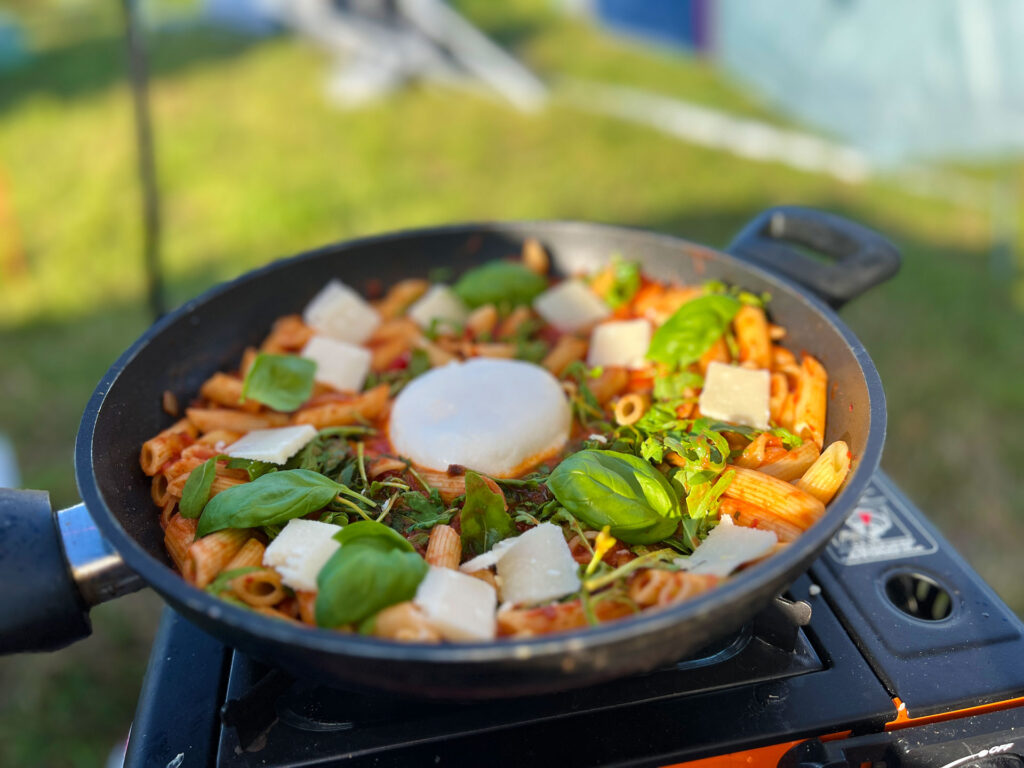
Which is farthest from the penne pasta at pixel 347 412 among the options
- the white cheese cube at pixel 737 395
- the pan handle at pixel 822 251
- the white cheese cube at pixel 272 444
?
the pan handle at pixel 822 251

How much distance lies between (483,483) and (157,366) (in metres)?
0.97

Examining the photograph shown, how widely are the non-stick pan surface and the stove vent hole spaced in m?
0.40

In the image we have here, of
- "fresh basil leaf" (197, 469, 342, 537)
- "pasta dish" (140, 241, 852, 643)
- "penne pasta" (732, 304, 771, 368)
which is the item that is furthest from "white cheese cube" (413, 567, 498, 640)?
"penne pasta" (732, 304, 771, 368)

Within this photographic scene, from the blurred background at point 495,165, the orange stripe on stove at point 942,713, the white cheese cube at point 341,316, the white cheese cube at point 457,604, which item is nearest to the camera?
the white cheese cube at point 457,604

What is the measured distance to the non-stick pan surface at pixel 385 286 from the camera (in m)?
1.31

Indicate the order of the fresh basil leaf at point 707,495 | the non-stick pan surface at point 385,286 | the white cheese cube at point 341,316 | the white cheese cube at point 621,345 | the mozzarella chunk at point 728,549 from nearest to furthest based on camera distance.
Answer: the non-stick pan surface at point 385,286 → the mozzarella chunk at point 728,549 → the fresh basil leaf at point 707,495 → the white cheese cube at point 621,345 → the white cheese cube at point 341,316

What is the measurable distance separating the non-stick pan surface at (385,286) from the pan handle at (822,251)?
21cm

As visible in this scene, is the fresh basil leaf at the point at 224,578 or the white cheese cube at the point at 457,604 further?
the fresh basil leaf at the point at 224,578

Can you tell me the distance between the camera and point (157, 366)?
7.25ft

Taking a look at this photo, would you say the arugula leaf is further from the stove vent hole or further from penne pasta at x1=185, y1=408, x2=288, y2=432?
the stove vent hole

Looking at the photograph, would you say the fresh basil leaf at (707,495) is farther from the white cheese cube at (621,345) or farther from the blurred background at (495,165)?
the blurred background at (495,165)

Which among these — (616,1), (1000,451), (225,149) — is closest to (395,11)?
(616,1)

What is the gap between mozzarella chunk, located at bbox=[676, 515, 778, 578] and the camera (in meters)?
1.59

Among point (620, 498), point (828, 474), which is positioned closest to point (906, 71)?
point (828, 474)
